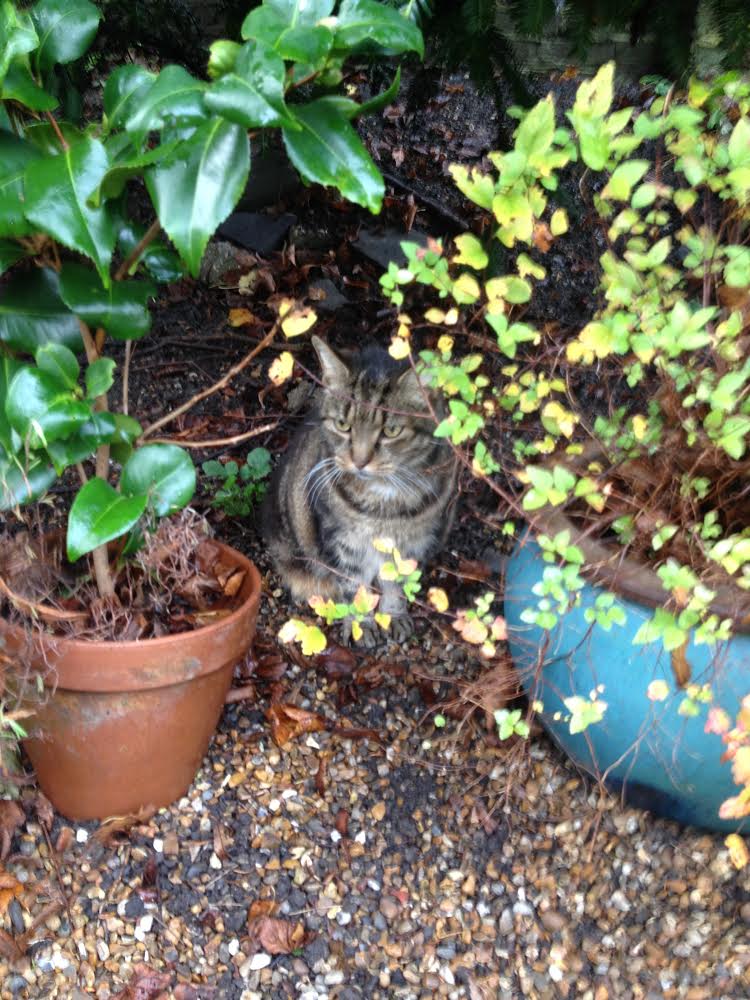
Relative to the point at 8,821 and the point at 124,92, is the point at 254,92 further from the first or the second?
the point at 8,821

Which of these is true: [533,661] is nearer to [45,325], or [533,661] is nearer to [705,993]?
[705,993]

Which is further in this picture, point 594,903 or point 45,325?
point 594,903

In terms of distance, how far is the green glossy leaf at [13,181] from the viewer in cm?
151

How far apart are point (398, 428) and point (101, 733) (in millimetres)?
1179

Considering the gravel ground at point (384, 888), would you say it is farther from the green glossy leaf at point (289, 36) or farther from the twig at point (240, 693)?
the green glossy leaf at point (289, 36)

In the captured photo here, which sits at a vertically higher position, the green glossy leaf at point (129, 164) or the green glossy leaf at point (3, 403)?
the green glossy leaf at point (129, 164)

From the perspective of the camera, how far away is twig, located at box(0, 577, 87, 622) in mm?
1947

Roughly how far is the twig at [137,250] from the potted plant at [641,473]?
0.44m

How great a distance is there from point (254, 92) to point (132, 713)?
4.53 ft

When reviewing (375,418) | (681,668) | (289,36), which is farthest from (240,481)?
(289,36)

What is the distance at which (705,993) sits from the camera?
200 cm

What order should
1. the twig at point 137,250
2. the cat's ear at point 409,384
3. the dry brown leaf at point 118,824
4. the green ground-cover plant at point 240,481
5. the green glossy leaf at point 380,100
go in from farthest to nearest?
the green ground-cover plant at point 240,481, the cat's ear at point 409,384, the dry brown leaf at point 118,824, the twig at point 137,250, the green glossy leaf at point 380,100

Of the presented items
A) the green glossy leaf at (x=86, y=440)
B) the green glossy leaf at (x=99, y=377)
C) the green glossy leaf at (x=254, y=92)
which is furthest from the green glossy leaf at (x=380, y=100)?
the green glossy leaf at (x=86, y=440)

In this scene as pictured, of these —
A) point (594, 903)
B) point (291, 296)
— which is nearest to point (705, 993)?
point (594, 903)
